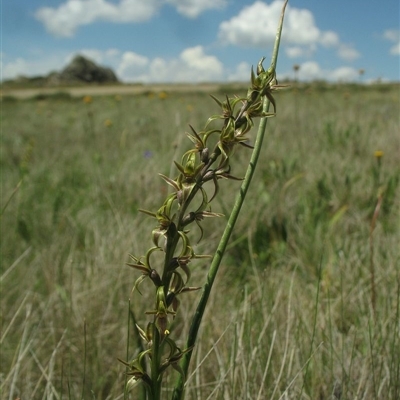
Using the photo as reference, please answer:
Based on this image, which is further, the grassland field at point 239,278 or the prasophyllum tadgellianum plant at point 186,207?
the grassland field at point 239,278

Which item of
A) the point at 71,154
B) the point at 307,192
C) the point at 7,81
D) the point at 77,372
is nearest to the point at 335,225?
the point at 307,192

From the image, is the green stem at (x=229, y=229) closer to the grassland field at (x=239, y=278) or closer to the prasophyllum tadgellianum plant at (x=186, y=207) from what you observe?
the prasophyllum tadgellianum plant at (x=186, y=207)

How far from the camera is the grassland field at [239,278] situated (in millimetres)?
1011

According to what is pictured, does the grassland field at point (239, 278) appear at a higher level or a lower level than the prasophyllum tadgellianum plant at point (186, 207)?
lower

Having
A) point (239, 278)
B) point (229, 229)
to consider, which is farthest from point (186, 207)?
point (239, 278)

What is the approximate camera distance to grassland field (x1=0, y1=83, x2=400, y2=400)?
1.01 meters

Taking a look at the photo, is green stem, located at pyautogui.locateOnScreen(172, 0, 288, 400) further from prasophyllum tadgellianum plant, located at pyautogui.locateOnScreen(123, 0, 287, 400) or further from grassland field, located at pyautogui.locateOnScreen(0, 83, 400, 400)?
grassland field, located at pyautogui.locateOnScreen(0, 83, 400, 400)

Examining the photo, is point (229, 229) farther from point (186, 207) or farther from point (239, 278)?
point (239, 278)

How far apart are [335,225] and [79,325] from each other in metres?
1.16

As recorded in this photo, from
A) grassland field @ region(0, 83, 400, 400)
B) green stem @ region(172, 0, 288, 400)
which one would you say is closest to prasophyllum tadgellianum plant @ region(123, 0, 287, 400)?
green stem @ region(172, 0, 288, 400)

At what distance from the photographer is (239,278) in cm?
175

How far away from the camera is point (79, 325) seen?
56.3 inches

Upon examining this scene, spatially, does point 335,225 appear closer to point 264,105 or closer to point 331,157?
point 331,157

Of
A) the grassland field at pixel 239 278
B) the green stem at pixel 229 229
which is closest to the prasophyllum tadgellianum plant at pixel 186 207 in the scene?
the green stem at pixel 229 229
